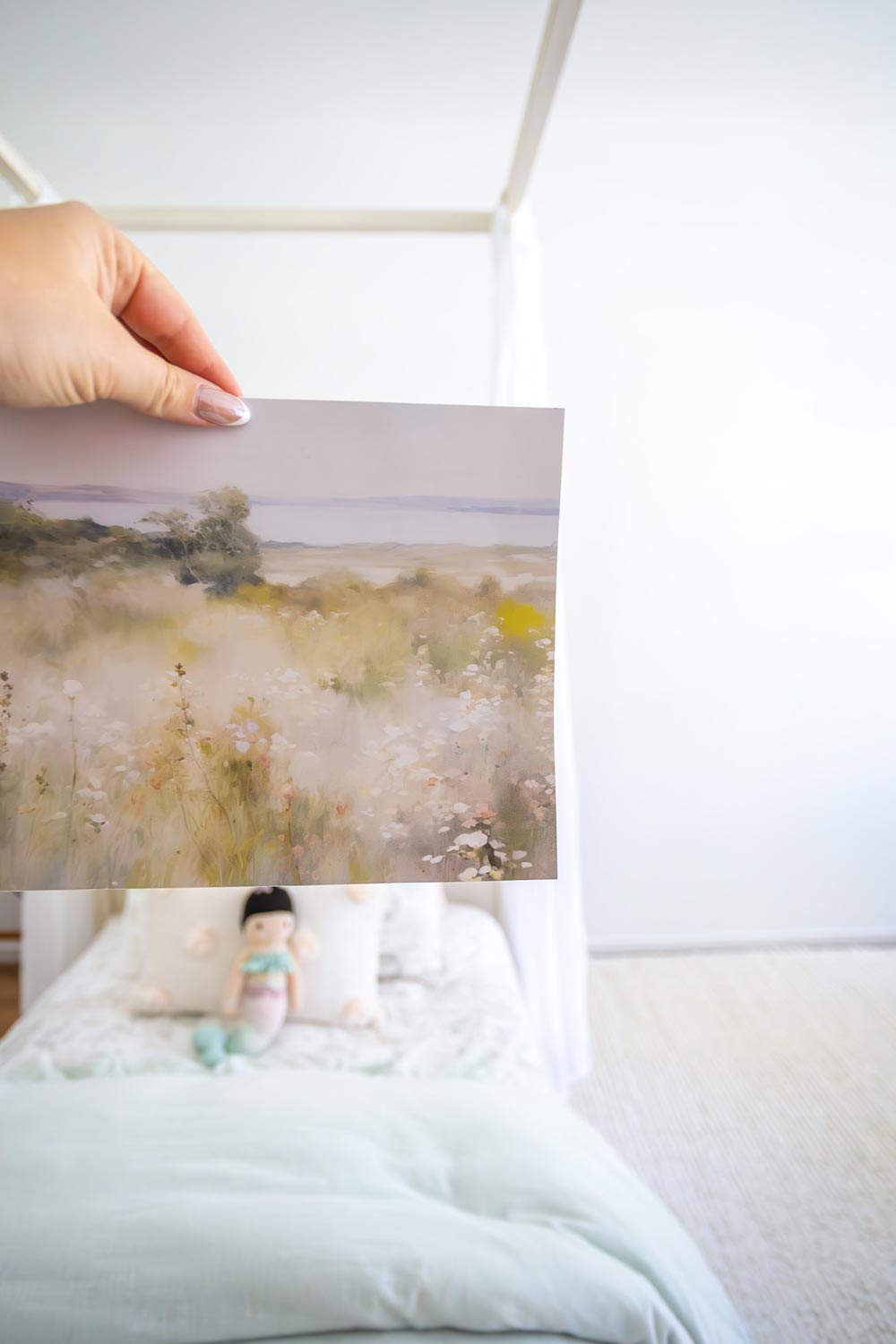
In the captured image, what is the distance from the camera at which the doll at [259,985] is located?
1.56 m

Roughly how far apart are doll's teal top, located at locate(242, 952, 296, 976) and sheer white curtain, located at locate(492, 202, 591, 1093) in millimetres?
585

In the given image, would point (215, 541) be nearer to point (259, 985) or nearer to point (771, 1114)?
point (259, 985)

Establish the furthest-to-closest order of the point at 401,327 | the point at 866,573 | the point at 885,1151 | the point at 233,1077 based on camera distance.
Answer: the point at 866,573 < the point at 401,327 < the point at 885,1151 < the point at 233,1077

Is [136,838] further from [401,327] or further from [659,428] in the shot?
[659,428]

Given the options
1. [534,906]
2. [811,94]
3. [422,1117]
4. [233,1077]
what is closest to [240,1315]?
[422,1117]

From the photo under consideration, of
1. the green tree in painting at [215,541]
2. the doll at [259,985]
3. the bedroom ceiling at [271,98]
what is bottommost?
the doll at [259,985]

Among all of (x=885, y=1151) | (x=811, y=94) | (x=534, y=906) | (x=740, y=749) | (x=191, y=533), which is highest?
(x=811, y=94)

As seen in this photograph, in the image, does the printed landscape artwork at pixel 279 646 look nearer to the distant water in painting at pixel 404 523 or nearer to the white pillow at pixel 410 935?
the distant water in painting at pixel 404 523

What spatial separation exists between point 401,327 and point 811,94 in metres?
1.40

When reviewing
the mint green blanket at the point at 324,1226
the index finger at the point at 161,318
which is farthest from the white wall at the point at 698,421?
the index finger at the point at 161,318

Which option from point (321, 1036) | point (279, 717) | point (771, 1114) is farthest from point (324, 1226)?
point (771, 1114)

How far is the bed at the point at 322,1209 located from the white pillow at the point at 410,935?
37 centimetres

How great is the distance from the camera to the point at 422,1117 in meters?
1.28

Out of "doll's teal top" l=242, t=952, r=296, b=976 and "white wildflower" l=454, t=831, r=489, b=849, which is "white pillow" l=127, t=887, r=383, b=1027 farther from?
"white wildflower" l=454, t=831, r=489, b=849
